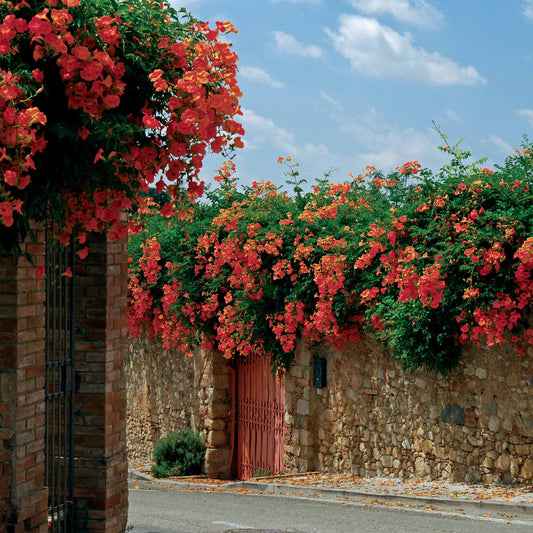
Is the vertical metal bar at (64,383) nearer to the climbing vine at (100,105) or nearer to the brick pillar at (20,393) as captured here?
the brick pillar at (20,393)

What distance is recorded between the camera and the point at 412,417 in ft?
37.3

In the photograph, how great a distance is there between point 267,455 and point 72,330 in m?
8.56

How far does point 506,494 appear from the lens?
9.73 metres

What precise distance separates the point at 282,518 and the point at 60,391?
3.96 meters

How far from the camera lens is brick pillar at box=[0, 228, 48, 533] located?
578 cm

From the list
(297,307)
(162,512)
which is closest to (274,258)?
(297,307)

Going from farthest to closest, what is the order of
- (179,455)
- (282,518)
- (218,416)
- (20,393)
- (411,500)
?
(179,455)
(218,416)
(411,500)
(282,518)
(20,393)

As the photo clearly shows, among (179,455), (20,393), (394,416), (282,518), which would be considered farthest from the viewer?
(179,455)

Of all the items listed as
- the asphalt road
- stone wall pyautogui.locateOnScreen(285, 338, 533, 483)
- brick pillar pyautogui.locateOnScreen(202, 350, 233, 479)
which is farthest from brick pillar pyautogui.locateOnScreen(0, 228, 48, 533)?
brick pillar pyautogui.locateOnScreen(202, 350, 233, 479)

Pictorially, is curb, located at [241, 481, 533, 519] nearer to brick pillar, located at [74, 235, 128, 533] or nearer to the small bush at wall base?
the small bush at wall base

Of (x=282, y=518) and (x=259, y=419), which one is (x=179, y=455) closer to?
(x=259, y=419)

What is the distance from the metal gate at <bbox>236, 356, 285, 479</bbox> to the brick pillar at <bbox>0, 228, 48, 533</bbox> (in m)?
8.19

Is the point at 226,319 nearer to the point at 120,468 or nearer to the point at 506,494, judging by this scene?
the point at 506,494

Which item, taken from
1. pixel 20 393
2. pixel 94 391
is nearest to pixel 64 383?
pixel 94 391
